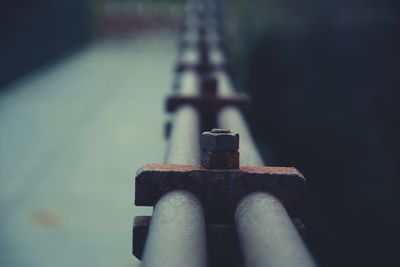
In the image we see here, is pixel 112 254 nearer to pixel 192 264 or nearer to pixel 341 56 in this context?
pixel 192 264

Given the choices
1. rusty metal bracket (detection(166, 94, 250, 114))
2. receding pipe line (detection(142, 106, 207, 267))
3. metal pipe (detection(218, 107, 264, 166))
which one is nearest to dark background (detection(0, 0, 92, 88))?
rusty metal bracket (detection(166, 94, 250, 114))

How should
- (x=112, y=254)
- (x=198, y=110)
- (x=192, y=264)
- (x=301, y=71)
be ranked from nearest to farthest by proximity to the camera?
(x=192, y=264)
(x=198, y=110)
(x=112, y=254)
(x=301, y=71)

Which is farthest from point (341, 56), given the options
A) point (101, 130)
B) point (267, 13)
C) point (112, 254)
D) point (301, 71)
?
point (112, 254)

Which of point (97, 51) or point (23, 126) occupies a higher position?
point (97, 51)

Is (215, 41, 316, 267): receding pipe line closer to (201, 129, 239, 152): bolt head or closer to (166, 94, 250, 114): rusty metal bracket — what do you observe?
(201, 129, 239, 152): bolt head

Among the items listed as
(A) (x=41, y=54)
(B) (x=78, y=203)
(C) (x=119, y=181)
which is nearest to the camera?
(B) (x=78, y=203)

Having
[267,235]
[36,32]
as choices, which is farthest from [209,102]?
[36,32]

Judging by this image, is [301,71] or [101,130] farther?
[301,71]

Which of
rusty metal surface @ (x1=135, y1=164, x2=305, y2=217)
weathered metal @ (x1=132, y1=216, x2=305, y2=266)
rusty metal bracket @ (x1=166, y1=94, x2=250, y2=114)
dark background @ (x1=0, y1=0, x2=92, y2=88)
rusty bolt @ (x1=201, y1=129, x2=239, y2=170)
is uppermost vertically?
dark background @ (x1=0, y1=0, x2=92, y2=88)
